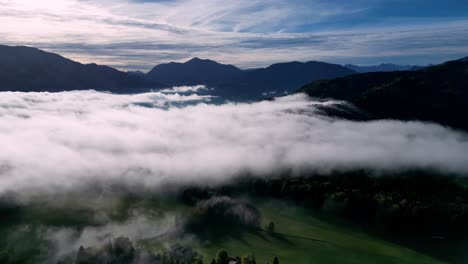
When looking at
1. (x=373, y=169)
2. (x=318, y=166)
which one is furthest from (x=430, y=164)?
(x=318, y=166)

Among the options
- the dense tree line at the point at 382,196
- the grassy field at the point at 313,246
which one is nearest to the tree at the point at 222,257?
the grassy field at the point at 313,246

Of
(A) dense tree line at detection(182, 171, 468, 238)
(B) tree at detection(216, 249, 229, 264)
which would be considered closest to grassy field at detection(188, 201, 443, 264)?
(B) tree at detection(216, 249, 229, 264)

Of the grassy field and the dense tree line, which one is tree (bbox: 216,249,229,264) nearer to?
the grassy field

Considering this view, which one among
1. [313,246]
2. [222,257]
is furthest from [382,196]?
[222,257]

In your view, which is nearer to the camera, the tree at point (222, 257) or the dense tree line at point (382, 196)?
the tree at point (222, 257)

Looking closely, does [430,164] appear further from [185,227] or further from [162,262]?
[162,262]

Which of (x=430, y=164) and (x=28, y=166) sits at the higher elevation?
(x=430, y=164)

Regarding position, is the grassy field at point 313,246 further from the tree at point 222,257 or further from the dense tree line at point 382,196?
the dense tree line at point 382,196

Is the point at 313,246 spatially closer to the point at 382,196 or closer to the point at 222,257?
the point at 222,257
